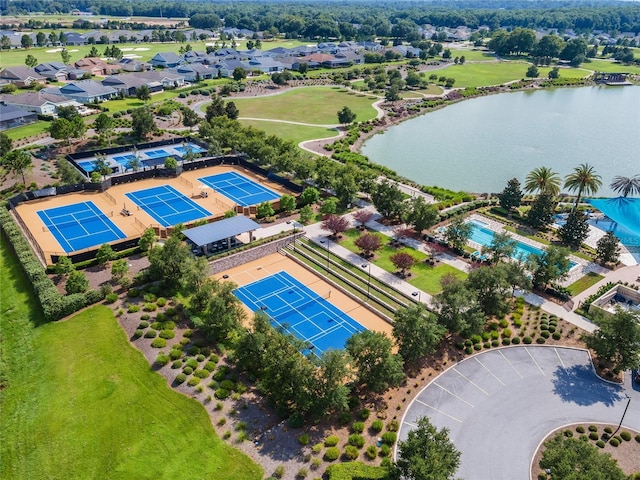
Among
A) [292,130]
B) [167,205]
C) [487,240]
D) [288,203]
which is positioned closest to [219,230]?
[288,203]

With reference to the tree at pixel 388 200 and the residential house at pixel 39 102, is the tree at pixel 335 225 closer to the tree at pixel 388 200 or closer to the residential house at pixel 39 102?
the tree at pixel 388 200

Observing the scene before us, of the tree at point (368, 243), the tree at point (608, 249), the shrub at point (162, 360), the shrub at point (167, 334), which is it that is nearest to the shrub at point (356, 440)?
the shrub at point (162, 360)

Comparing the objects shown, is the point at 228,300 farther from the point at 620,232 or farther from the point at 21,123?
the point at 21,123

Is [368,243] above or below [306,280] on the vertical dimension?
above

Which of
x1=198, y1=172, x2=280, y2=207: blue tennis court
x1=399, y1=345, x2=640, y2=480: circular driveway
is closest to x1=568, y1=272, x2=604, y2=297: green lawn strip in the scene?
x1=399, y1=345, x2=640, y2=480: circular driveway

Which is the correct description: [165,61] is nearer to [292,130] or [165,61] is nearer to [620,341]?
[292,130]
